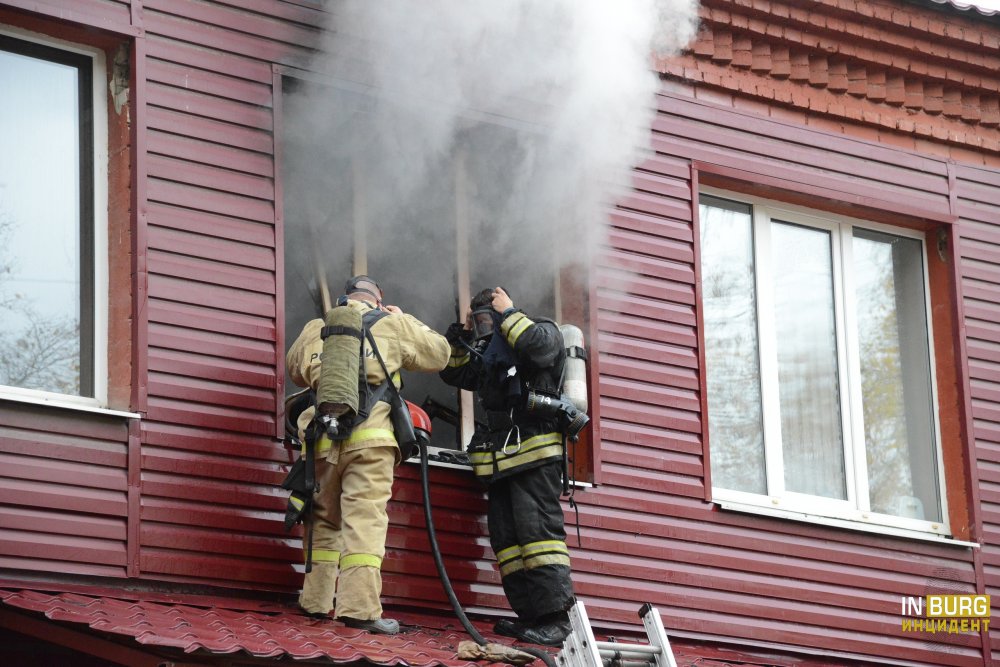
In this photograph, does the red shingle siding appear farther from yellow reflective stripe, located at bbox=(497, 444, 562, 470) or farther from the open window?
yellow reflective stripe, located at bbox=(497, 444, 562, 470)

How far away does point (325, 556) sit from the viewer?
8.17 meters

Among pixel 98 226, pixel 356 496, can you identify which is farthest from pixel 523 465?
pixel 98 226

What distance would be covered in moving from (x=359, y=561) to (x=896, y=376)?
16.2 feet

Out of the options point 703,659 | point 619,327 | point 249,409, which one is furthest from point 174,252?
point 703,659

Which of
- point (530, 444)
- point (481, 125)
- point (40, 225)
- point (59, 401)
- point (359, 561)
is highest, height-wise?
point (481, 125)

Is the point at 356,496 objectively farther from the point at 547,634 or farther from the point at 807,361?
the point at 807,361

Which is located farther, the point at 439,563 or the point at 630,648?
the point at 439,563

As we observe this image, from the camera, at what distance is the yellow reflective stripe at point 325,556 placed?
816 centimetres

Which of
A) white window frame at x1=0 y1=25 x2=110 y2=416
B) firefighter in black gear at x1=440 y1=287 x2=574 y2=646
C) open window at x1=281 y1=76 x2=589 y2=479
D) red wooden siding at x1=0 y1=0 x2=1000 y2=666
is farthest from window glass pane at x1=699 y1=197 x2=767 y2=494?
white window frame at x1=0 y1=25 x2=110 y2=416

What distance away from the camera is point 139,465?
26.6 feet

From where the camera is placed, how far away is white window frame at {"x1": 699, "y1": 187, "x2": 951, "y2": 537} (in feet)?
34.7

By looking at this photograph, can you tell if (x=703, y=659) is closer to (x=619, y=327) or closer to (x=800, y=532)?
(x=800, y=532)

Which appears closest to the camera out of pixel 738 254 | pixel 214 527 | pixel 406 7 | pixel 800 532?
pixel 214 527

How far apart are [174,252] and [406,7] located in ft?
7.13
